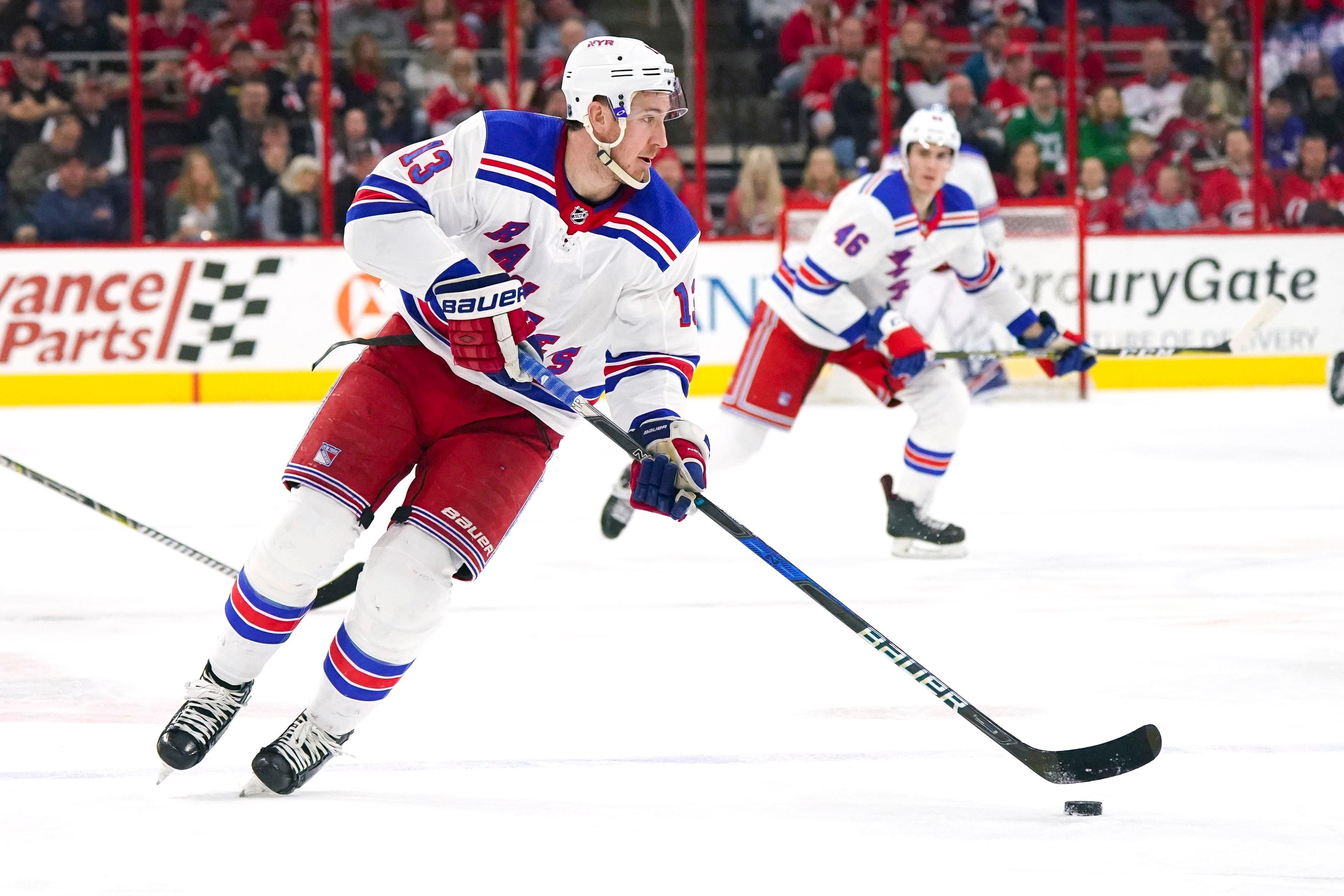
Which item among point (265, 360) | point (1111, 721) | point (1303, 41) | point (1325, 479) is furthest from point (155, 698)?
point (1303, 41)

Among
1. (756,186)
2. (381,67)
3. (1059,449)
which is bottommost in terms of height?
(1059,449)

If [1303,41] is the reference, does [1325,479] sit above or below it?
below

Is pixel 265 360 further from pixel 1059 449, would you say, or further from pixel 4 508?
pixel 1059 449

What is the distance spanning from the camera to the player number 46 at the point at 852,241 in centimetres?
468

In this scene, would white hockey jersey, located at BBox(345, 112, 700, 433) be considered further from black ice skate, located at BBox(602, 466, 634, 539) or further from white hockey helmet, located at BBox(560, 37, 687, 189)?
black ice skate, located at BBox(602, 466, 634, 539)

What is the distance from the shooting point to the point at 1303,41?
9.66 metres

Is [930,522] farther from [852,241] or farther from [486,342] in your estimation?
[486,342]

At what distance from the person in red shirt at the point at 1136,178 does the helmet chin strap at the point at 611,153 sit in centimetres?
700

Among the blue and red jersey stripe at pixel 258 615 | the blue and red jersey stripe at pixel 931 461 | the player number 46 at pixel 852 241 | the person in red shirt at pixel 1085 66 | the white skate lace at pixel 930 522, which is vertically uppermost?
the person in red shirt at pixel 1085 66

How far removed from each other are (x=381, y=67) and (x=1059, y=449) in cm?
418

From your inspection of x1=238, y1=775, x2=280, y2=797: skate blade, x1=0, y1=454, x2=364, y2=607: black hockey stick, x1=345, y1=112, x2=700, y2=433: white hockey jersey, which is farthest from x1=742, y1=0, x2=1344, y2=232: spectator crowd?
x1=238, y1=775, x2=280, y2=797: skate blade

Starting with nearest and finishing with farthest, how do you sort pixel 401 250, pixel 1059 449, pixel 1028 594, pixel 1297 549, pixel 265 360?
1. pixel 401 250
2. pixel 1028 594
3. pixel 1297 549
4. pixel 1059 449
5. pixel 265 360

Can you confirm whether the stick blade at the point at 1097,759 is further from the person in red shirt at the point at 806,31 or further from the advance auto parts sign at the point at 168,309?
the person in red shirt at the point at 806,31

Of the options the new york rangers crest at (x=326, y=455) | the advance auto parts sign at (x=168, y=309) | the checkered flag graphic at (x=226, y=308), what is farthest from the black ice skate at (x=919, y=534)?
the checkered flag graphic at (x=226, y=308)
